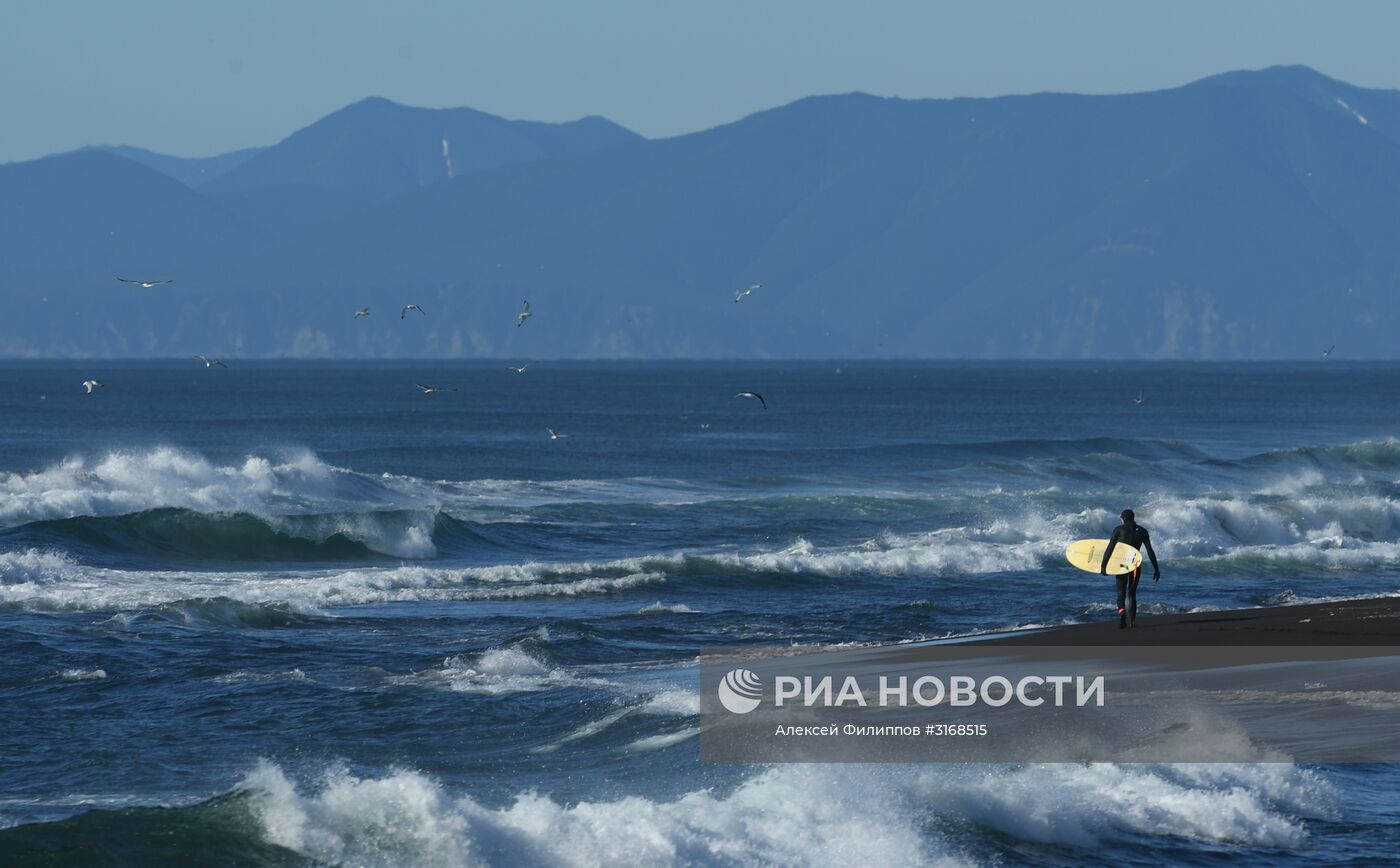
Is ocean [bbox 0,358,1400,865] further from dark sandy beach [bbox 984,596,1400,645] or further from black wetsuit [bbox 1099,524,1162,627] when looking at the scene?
black wetsuit [bbox 1099,524,1162,627]

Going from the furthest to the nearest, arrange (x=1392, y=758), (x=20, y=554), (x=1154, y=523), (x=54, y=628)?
1. (x=1154, y=523)
2. (x=20, y=554)
3. (x=54, y=628)
4. (x=1392, y=758)

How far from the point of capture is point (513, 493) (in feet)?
186

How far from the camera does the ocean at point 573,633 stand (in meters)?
15.7

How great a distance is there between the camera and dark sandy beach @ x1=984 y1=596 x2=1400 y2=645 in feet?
80.9

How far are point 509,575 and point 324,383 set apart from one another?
163380 mm

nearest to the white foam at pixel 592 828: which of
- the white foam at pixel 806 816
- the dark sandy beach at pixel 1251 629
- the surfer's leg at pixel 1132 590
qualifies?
the white foam at pixel 806 816

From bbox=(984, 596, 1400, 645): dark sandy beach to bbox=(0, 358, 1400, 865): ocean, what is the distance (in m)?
1.91

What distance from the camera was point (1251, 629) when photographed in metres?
25.8

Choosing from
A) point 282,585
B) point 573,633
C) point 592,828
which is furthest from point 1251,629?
point 282,585

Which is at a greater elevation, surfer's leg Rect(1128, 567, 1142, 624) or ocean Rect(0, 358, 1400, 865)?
surfer's leg Rect(1128, 567, 1142, 624)

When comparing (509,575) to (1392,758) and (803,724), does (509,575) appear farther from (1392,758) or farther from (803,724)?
(1392,758)

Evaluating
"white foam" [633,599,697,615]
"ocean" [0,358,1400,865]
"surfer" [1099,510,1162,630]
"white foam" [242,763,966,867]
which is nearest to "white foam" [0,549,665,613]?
"ocean" [0,358,1400,865]

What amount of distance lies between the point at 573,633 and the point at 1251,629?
913 centimetres

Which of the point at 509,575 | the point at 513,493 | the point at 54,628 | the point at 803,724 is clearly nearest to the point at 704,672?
the point at 803,724
